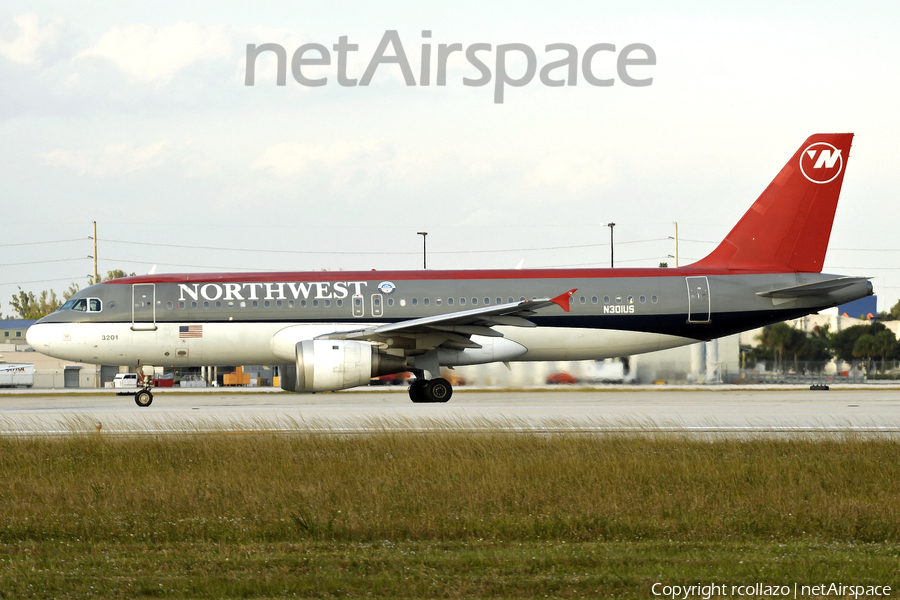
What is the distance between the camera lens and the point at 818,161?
2689 centimetres

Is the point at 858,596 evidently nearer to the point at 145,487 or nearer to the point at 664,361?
the point at 145,487

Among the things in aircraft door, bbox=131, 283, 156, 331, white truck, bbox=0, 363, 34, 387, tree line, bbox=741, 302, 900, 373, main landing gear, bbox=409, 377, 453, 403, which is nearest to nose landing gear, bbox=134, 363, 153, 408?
aircraft door, bbox=131, 283, 156, 331

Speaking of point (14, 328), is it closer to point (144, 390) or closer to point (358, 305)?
point (144, 390)

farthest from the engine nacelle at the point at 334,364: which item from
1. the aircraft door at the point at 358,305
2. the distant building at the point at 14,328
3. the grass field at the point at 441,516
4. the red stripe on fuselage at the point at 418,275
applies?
the distant building at the point at 14,328

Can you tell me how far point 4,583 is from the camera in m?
5.93

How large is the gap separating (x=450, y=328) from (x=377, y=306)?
9.38ft

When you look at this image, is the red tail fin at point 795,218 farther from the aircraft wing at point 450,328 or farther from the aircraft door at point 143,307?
the aircraft door at point 143,307

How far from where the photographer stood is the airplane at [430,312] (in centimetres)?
2412

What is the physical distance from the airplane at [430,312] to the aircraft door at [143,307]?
27 millimetres

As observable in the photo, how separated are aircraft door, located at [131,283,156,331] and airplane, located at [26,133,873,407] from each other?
0.09ft

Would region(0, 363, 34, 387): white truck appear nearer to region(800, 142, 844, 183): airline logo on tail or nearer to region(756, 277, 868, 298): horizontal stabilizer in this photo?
region(756, 277, 868, 298): horizontal stabilizer

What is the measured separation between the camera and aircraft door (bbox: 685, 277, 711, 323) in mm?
25344

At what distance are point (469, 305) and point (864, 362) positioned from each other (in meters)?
21.7

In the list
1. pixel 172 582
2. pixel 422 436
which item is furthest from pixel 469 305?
pixel 172 582
